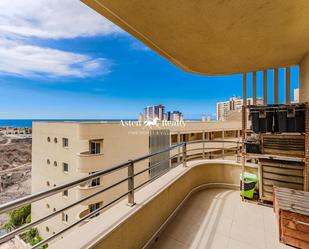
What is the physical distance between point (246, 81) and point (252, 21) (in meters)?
2.42

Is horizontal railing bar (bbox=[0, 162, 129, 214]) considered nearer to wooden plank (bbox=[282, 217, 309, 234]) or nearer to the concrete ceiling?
the concrete ceiling

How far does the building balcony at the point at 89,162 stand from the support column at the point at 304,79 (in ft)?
26.8

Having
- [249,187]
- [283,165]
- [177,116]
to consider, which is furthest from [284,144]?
[177,116]

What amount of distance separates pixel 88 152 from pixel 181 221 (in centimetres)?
741

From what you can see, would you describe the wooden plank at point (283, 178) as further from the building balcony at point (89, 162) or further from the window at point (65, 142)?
the window at point (65, 142)

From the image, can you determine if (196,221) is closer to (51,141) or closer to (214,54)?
(214,54)

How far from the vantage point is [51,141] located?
444 inches

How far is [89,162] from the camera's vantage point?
8.23m

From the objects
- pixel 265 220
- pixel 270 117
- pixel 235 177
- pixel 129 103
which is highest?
pixel 129 103

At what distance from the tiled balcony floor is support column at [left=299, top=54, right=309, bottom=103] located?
204 centimetres

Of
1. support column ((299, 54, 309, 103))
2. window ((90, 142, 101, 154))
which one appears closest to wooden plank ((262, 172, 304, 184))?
support column ((299, 54, 309, 103))

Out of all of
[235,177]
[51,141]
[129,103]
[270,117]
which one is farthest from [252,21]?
[129,103]

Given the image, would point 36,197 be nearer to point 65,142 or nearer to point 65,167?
point 65,142

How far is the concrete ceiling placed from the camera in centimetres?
158
